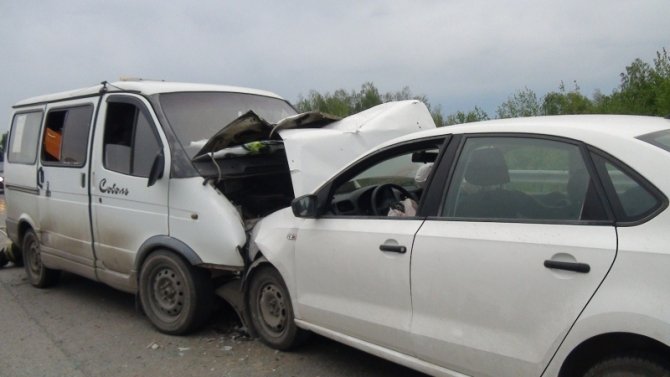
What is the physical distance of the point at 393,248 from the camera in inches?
132

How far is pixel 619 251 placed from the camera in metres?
2.48

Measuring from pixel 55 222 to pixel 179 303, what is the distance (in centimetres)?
215

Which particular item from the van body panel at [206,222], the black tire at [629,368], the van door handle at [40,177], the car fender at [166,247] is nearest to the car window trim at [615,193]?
the black tire at [629,368]

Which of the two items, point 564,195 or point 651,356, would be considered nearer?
point 651,356

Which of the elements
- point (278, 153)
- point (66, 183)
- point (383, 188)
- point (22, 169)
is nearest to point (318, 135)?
point (278, 153)

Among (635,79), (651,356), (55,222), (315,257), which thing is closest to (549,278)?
(651,356)

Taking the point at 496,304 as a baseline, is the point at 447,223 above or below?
above

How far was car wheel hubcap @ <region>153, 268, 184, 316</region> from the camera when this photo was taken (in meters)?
4.93

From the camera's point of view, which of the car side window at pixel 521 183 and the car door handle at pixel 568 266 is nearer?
the car door handle at pixel 568 266

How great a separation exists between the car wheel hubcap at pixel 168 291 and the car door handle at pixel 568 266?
321 cm

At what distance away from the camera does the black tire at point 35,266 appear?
668 cm

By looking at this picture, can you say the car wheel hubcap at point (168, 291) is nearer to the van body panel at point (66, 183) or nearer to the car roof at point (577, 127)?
the van body panel at point (66, 183)

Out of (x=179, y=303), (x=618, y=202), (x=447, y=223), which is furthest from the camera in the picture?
(x=179, y=303)

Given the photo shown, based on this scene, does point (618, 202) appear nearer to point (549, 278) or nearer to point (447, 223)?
point (549, 278)
